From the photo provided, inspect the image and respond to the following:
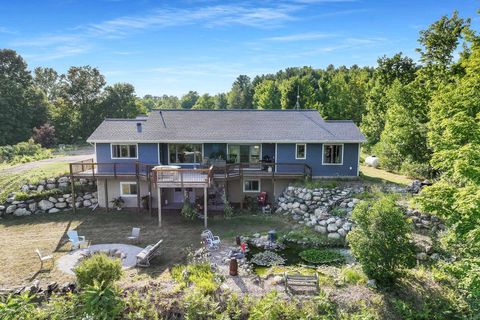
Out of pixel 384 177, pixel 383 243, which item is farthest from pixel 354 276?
pixel 384 177

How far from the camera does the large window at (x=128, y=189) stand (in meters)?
20.0

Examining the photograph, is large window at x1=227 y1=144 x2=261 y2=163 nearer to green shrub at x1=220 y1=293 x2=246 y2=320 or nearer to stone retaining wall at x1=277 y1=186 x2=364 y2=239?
stone retaining wall at x1=277 y1=186 x2=364 y2=239

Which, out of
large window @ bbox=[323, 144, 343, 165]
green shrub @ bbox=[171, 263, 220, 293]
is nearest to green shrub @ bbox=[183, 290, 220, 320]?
green shrub @ bbox=[171, 263, 220, 293]

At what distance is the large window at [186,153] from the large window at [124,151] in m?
2.30

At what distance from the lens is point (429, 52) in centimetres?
2491

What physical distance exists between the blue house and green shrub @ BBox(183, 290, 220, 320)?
399 inches

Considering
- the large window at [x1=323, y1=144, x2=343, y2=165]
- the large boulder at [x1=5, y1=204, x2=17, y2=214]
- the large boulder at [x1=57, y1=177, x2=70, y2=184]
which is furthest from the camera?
the large window at [x1=323, y1=144, x2=343, y2=165]

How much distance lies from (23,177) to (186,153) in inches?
445

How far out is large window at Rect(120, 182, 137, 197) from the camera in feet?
65.7

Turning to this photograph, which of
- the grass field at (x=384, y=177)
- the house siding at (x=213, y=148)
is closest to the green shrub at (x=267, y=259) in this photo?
the house siding at (x=213, y=148)

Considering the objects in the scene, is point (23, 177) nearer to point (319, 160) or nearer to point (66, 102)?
point (319, 160)

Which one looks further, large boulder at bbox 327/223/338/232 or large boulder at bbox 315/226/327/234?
large boulder at bbox 315/226/327/234

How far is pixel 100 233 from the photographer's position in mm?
16078

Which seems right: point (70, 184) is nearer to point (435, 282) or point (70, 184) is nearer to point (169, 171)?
point (169, 171)
